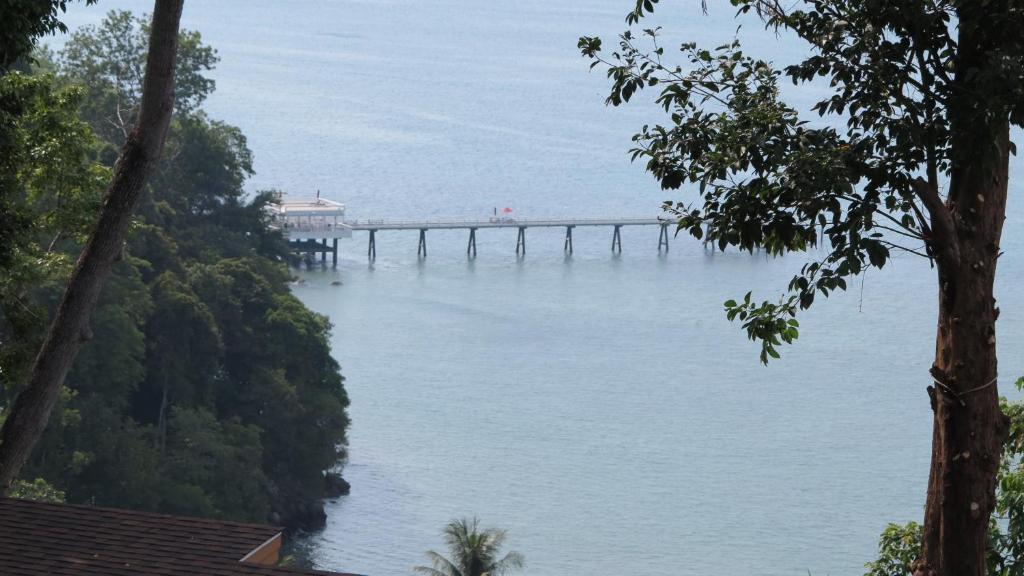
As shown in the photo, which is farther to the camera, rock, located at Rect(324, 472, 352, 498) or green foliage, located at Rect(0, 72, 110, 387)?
rock, located at Rect(324, 472, 352, 498)

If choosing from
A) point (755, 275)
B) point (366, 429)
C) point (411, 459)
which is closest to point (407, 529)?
point (411, 459)

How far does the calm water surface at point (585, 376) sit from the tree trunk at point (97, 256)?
27510mm

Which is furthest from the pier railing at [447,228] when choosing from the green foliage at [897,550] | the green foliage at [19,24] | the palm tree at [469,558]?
the green foliage at [897,550]

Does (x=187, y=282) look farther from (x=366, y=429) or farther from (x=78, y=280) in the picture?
(x=78, y=280)

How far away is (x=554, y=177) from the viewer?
99.4 m

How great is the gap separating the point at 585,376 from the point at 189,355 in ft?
74.3

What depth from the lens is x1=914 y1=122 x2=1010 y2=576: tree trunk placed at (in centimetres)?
802

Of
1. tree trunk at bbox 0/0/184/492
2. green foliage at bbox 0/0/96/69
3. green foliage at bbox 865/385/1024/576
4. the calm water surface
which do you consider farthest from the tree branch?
the calm water surface

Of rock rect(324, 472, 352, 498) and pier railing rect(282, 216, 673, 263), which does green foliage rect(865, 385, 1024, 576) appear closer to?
rock rect(324, 472, 352, 498)

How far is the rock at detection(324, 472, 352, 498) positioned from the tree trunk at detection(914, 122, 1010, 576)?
128 ft

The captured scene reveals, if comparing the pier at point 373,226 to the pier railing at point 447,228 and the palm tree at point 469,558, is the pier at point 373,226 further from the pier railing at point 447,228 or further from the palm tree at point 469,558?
the palm tree at point 469,558

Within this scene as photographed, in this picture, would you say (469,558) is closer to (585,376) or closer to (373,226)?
(585,376)

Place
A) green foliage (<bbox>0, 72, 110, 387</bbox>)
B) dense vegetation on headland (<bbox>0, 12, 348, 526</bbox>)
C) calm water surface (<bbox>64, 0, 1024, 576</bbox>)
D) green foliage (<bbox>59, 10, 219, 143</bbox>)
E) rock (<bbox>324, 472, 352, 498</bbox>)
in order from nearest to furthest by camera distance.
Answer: green foliage (<bbox>0, 72, 110, 387</bbox>)
dense vegetation on headland (<bbox>0, 12, 348, 526</bbox>)
calm water surface (<bbox>64, 0, 1024, 576</bbox>)
rock (<bbox>324, 472, 352, 498</bbox>)
green foliage (<bbox>59, 10, 219, 143</bbox>)

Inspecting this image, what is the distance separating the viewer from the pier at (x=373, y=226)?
8050 centimetres
